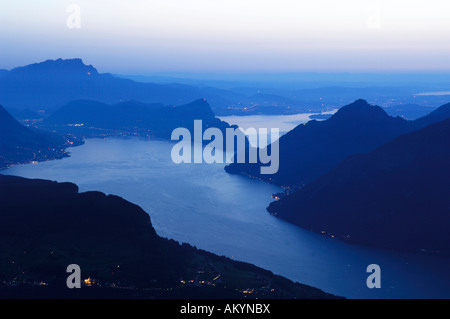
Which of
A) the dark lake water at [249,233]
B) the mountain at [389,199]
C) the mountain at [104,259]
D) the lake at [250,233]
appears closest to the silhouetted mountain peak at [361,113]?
the lake at [250,233]

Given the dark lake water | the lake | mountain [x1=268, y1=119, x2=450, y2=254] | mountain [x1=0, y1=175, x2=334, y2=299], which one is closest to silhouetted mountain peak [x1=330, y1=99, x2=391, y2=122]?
the lake

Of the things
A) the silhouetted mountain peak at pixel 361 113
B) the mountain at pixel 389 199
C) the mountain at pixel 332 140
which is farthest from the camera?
the silhouetted mountain peak at pixel 361 113

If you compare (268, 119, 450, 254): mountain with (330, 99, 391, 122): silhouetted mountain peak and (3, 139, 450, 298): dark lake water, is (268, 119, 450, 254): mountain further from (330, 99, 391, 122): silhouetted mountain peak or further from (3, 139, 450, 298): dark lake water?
(330, 99, 391, 122): silhouetted mountain peak

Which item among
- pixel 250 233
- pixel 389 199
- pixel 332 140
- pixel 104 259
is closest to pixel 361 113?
pixel 332 140

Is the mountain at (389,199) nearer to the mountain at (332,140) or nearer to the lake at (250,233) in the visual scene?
the lake at (250,233)

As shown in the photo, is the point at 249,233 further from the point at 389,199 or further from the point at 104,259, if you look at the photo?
the point at 104,259
